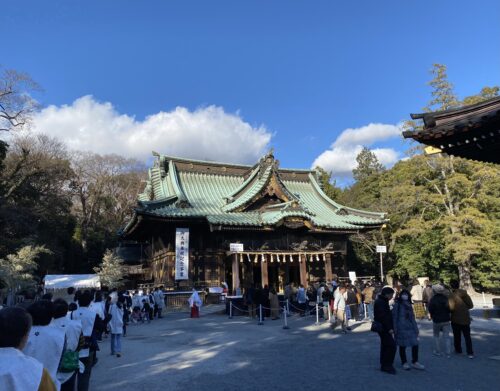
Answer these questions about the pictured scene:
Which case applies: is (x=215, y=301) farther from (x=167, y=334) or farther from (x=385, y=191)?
(x=385, y=191)

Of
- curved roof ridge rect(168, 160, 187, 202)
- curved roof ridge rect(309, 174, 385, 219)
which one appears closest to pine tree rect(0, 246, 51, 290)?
curved roof ridge rect(168, 160, 187, 202)

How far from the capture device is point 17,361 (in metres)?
2.25

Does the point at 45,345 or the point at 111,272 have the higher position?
the point at 111,272

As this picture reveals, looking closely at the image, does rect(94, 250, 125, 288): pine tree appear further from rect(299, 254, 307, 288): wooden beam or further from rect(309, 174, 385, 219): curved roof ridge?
rect(309, 174, 385, 219): curved roof ridge

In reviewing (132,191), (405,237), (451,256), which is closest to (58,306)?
(451,256)

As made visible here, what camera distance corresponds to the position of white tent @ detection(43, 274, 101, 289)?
26.8 meters

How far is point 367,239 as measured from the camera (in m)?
34.3

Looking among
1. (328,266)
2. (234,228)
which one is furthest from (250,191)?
(328,266)

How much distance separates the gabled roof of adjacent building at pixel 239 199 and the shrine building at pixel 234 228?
7 centimetres

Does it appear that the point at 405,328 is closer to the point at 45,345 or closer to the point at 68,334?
the point at 68,334

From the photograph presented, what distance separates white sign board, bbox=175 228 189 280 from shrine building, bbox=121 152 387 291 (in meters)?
0.06

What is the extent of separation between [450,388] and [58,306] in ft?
19.5

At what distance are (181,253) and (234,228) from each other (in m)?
3.51

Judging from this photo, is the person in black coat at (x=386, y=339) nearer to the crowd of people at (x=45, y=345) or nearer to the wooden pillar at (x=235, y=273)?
the crowd of people at (x=45, y=345)
